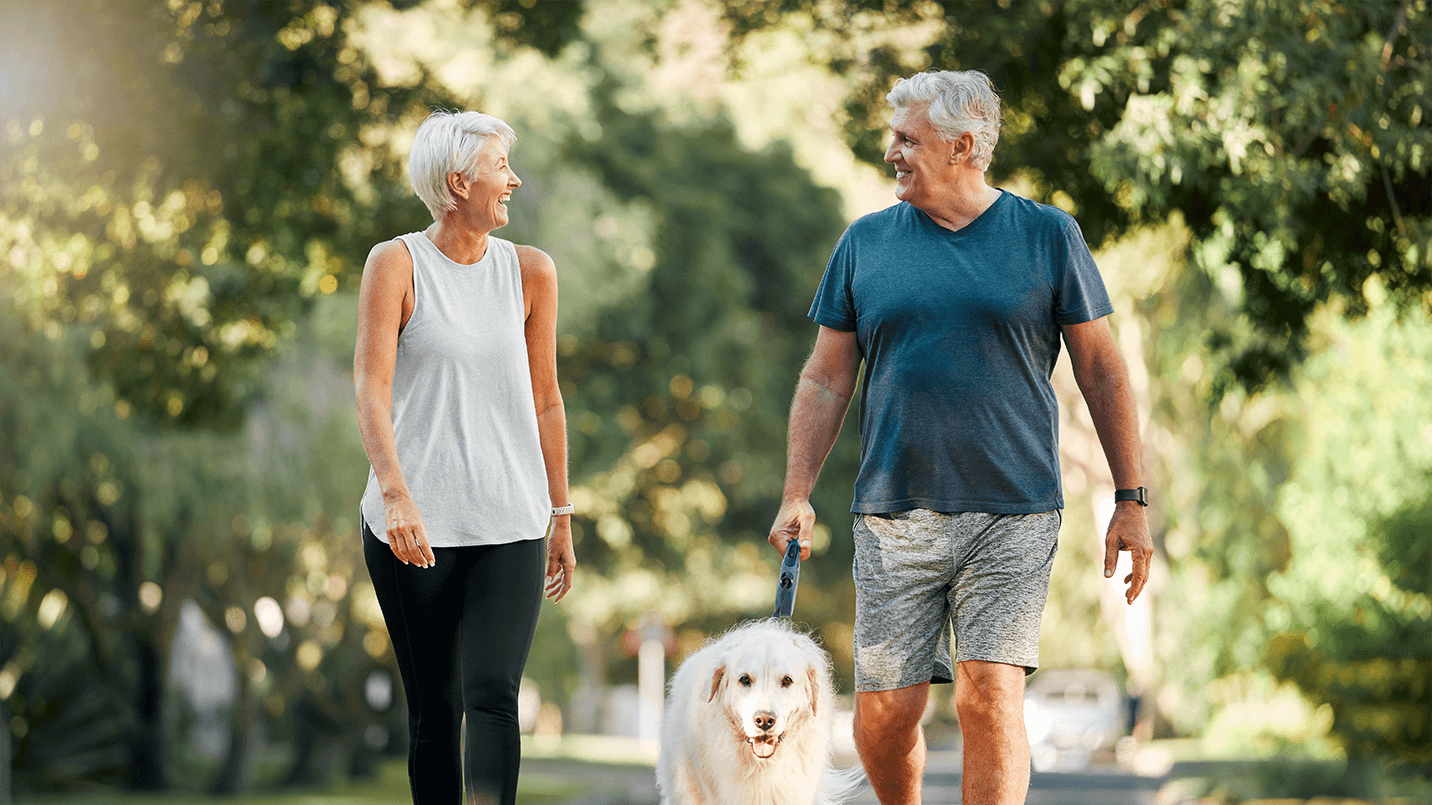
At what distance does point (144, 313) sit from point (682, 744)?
385 inches

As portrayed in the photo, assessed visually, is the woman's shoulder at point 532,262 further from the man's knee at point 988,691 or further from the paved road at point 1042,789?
the paved road at point 1042,789

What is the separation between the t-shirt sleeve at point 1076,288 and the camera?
4.56m

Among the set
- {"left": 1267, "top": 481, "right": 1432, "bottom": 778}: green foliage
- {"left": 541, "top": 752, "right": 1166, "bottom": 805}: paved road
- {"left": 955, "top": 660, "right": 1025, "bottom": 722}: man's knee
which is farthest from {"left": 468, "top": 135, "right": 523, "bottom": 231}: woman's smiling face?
{"left": 541, "top": 752, "right": 1166, "bottom": 805}: paved road

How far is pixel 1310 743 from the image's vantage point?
19.9 m

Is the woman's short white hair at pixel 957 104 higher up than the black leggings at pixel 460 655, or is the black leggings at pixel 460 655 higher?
the woman's short white hair at pixel 957 104

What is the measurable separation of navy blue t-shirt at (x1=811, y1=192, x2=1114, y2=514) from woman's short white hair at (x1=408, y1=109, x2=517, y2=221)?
1.18m

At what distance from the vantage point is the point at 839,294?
4895 millimetres

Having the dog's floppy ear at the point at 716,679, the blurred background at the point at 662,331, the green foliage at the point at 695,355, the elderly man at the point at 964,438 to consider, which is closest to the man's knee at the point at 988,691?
the elderly man at the point at 964,438

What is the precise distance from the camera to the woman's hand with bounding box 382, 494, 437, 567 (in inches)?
A: 162

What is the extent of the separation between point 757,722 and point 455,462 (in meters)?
1.17

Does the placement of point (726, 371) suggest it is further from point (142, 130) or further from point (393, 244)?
point (393, 244)

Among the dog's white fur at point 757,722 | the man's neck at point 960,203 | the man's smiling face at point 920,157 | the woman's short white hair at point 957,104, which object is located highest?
the woman's short white hair at point 957,104

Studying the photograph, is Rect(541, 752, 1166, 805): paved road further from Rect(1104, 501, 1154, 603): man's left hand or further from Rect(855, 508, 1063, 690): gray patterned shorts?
Rect(1104, 501, 1154, 603): man's left hand

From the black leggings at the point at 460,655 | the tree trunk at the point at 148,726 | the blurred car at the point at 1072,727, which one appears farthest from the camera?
the blurred car at the point at 1072,727
